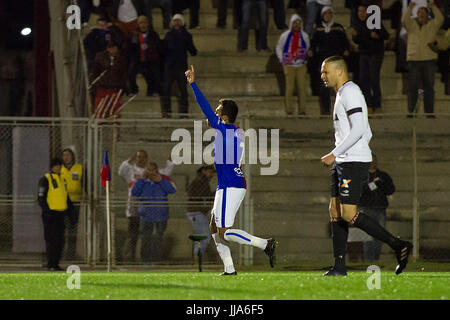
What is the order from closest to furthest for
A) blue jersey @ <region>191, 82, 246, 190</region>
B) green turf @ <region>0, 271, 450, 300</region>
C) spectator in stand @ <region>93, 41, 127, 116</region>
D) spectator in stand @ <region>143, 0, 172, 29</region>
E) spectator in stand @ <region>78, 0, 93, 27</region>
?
green turf @ <region>0, 271, 450, 300</region> → blue jersey @ <region>191, 82, 246, 190</region> → spectator in stand @ <region>93, 41, 127, 116</region> → spectator in stand @ <region>78, 0, 93, 27</region> → spectator in stand @ <region>143, 0, 172, 29</region>

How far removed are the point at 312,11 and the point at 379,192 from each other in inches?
205

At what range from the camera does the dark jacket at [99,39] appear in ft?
68.6

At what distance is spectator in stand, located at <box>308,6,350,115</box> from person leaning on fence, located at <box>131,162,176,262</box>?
143 inches

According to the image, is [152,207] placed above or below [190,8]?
below

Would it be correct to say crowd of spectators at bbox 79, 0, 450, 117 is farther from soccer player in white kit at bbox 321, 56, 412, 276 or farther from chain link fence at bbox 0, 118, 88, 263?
soccer player in white kit at bbox 321, 56, 412, 276

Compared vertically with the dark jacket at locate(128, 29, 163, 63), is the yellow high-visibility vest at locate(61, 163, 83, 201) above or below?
below

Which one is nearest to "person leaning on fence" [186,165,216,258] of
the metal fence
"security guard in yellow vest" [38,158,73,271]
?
the metal fence

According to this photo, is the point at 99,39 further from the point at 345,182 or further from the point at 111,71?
the point at 345,182

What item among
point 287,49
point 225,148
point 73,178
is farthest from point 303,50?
point 225,148

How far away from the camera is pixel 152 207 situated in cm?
1858

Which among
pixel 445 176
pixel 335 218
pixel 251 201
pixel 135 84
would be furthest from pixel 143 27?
pixel 335 218

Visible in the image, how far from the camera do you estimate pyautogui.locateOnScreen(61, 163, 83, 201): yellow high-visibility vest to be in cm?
1856

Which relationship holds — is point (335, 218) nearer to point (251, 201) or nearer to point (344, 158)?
point (344, 158)

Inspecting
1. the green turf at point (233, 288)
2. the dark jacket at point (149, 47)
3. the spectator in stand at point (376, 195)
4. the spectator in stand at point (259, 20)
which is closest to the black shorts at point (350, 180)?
the green turf at point (233, 288)
